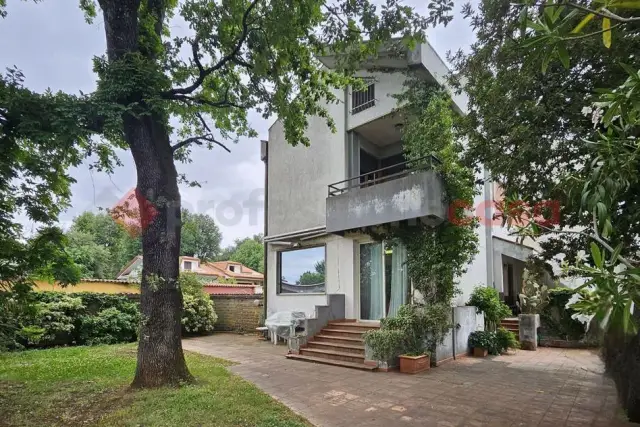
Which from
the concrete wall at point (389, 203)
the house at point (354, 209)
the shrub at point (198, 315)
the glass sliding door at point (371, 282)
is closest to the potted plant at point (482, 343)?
the house at point (354, 209)

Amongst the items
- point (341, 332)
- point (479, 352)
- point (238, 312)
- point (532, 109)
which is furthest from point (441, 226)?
point (238, 312)

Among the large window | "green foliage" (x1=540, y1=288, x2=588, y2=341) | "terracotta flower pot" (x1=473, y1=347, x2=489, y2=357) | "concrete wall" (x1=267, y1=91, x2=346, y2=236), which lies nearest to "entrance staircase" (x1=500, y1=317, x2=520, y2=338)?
"green foliage" (x1=540, y1=288, x2=588, y2=341)

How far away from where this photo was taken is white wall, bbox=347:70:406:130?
12.4 meters

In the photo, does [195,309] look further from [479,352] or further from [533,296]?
[533,296]

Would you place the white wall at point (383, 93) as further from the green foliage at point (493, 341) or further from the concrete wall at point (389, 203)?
the green foliage at point (493, 341)

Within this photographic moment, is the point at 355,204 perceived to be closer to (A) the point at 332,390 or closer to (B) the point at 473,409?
(A) the point at 332,390

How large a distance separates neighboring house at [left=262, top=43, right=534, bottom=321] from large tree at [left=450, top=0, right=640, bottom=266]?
10.7ft

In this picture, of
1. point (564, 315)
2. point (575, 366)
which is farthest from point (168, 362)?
point (564, 315)

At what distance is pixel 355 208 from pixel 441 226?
8.47 feet

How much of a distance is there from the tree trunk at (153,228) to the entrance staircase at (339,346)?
4.08 m

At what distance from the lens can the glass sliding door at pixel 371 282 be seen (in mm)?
12078

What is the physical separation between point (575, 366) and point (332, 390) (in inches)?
264

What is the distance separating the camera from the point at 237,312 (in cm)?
1803

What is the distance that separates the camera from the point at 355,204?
1155 cm
